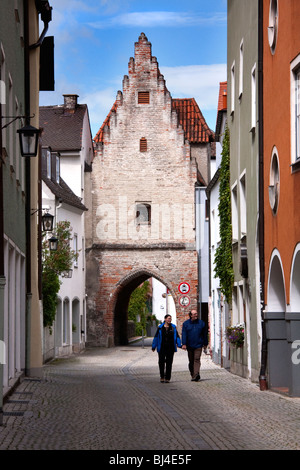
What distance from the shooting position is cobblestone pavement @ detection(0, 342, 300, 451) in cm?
1023

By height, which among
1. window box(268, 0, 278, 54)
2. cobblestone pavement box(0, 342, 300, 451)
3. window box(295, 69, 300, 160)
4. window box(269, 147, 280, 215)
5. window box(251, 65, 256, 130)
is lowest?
cobblestone pavement box(0, 342, 300, 451)

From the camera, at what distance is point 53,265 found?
2936 centimetres

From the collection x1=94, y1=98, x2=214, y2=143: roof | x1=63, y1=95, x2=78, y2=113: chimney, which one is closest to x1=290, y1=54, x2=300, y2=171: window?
x1=94, y1=98, x2=214, y2=143: roof

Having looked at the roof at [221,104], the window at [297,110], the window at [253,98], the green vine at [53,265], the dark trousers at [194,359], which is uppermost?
the roof at [221,104]

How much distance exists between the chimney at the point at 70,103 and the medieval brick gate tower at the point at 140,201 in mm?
2330

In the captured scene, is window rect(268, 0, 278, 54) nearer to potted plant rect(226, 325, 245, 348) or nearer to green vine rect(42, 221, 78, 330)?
potted plant rect(226, 325, 245, 348)

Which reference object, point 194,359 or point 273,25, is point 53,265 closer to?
point 194,359

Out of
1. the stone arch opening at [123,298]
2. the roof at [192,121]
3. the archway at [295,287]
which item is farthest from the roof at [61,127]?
the archway at [295,287]

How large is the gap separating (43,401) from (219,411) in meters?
3.21

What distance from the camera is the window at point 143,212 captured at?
1880 inches

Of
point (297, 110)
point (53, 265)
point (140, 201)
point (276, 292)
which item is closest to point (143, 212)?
point (140, 201)

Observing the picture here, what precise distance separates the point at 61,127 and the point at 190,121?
26.0 feet

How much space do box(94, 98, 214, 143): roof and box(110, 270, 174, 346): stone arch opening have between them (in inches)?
313

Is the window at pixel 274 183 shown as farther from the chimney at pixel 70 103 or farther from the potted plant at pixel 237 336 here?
the chimney at pixel 70 103
